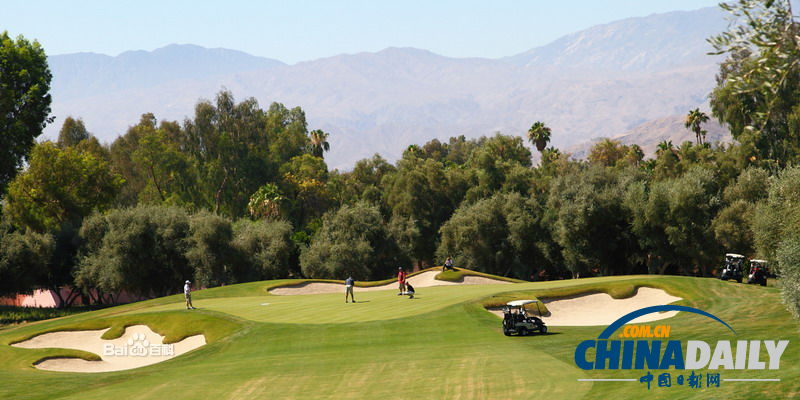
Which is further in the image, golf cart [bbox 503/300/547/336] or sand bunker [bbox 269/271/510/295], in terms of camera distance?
sand bunker [bbox 269/271/510/295]

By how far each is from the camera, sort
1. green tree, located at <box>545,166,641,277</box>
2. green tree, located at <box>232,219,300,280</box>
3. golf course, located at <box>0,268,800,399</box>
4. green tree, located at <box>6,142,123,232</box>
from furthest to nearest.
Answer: green tree, located at <box>6,142,123,232</box> → green tree, located at <box>232,219,300,280</box> → green tree, located at <box>545,166,641,277</box> → golf course, located at <box>0,268,800,399</box>

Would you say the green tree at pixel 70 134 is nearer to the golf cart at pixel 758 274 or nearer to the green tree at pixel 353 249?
the green tree at pixel 353 249

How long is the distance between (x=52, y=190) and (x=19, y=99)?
21.4m

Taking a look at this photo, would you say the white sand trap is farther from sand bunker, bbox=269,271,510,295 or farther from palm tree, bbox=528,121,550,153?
palm tree, bbox=528,121,550,153

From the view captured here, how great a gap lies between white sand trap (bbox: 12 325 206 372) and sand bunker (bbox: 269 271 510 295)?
16.6 metres

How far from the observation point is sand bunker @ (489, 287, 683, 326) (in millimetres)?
33594

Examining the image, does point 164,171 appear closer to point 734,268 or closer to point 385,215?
point 385,215

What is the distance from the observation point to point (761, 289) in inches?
1415

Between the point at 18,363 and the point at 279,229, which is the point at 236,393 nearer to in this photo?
the point at 18,363

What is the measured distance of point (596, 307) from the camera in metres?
35.9

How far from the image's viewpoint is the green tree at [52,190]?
79625mm

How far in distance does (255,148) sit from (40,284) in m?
40.1
